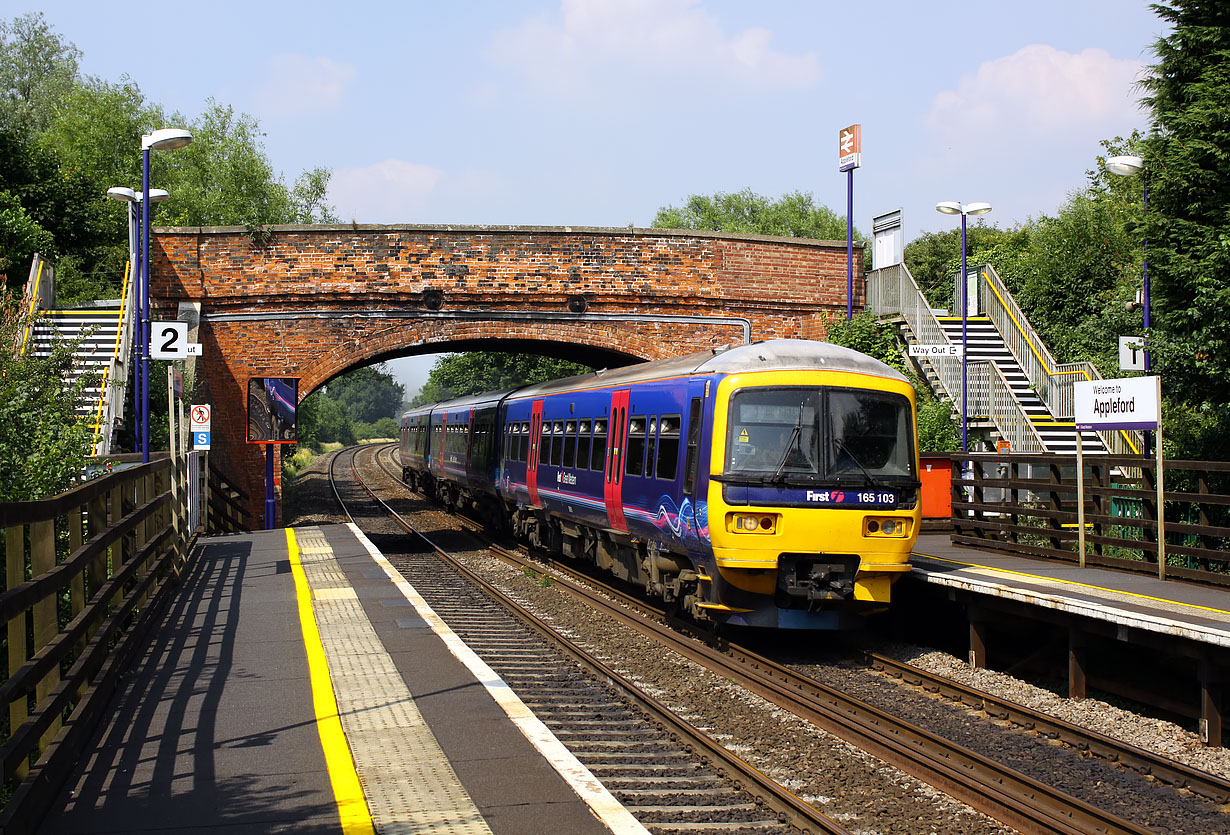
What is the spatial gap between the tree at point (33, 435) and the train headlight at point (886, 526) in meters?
7.06

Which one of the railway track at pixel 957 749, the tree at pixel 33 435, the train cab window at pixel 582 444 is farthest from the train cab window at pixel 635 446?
the tree at pixel 33 435

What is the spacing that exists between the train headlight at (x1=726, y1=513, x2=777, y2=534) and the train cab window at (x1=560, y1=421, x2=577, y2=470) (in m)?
5.45

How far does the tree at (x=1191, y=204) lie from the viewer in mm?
11609

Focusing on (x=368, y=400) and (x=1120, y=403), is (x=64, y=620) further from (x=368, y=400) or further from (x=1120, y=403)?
(x=368, y=400)

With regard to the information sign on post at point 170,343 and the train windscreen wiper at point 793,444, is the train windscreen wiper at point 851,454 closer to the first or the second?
the train windscreen wiper at point 793,444

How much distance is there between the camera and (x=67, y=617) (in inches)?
329

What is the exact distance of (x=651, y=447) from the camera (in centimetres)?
1216

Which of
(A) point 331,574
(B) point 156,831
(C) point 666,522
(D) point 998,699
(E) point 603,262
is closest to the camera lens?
(B) point 156,831

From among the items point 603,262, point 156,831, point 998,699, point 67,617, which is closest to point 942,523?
point 998,699

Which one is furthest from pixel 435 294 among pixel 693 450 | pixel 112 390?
pixel 693 450

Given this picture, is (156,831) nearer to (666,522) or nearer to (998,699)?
(998,699)

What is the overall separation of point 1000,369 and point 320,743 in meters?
19.4

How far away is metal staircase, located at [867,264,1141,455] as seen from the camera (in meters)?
20.8

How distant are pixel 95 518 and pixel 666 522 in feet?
18.4
